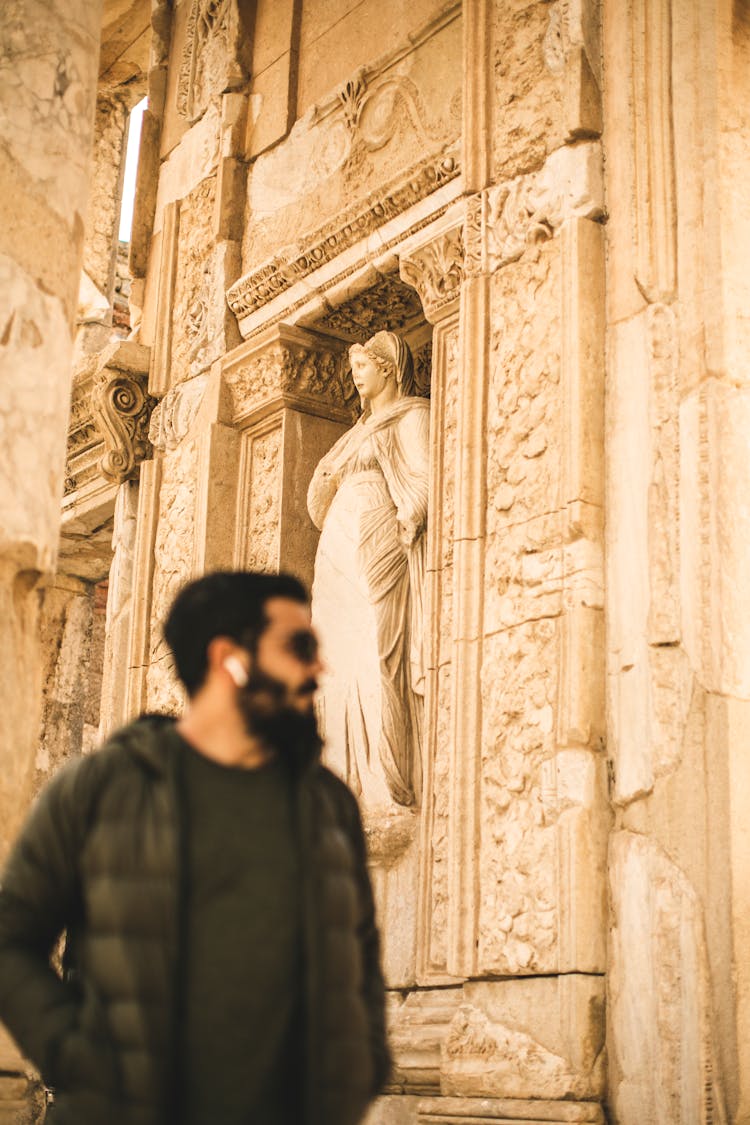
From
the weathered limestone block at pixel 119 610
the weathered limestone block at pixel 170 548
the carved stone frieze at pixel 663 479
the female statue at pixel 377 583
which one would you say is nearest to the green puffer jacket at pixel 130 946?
the carved stone frieze at pixel 663 479

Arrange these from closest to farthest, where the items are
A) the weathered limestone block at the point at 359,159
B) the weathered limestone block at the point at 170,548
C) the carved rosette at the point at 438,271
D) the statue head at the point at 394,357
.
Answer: the carved rosette at the point at 438,271 < the weathered limestone block at the point at 359,159 < the statue head at the point at 394,357 < the weathered limestone block at the point at 170,548

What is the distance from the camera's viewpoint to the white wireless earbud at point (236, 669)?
6.86ft

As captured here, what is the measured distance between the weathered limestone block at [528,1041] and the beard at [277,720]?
3.21 m

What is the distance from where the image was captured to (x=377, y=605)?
697 centimetres

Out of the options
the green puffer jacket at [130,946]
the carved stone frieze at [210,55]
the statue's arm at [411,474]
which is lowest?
the green puffer jacket at [130,946]

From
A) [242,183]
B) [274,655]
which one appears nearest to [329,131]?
[242,183]

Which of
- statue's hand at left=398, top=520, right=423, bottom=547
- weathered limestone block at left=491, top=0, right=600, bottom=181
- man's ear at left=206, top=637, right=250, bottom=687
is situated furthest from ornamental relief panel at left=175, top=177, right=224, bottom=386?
man's ear at left=206, top=637, right=250, bottom=687

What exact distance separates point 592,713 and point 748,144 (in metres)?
2.18

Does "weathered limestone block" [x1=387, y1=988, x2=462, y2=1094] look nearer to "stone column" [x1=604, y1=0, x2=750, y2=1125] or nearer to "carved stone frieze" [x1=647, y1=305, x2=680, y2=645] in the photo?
"stone column" [x1=604, y1=0, x2=750, y2=1125]

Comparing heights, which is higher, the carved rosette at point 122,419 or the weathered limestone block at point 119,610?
the carved rosette at point 122,419

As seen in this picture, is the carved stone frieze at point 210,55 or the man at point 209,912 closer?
the man at point 209,912

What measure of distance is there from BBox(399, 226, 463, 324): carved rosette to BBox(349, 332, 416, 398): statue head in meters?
0.47

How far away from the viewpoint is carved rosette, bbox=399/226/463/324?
668cm

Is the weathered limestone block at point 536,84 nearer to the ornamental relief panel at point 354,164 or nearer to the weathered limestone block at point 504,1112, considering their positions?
the ornamental relief panel at point 354,164
